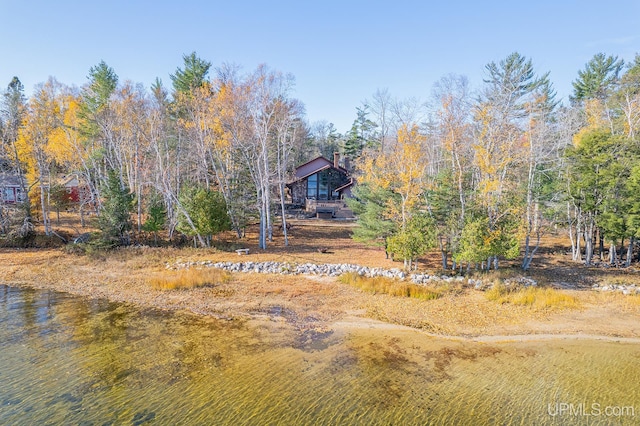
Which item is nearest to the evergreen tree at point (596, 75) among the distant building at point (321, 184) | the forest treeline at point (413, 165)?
the forest treeline at point (413, 165)

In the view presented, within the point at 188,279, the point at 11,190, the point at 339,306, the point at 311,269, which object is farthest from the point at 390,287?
the point at 11,190

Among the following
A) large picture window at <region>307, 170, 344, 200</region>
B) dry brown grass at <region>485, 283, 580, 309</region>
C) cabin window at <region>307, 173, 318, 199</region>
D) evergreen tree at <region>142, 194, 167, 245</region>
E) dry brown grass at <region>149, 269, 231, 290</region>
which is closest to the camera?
dry brown grass at <region>485, 283, 580, 309</region>

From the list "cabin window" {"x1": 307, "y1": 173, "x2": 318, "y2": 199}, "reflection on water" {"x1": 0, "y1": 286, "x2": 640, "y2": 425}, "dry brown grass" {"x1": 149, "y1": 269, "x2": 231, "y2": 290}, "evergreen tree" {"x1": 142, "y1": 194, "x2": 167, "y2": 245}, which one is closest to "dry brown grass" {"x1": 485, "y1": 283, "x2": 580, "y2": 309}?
"reflection on water" {"x1": 0, "y1": 286, "x2": 640, "y2": 425}

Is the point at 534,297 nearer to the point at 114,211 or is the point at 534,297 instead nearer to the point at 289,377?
the point at 289,377

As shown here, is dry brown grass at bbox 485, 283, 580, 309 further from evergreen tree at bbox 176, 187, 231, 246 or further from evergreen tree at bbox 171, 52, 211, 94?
evergreen tree at bbox 171, 52, 211, 94

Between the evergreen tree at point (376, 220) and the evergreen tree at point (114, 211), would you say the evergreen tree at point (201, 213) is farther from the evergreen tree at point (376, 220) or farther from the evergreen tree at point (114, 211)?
the evergreen tree at point (376, 220)

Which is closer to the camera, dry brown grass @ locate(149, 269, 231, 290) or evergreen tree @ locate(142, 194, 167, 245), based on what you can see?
dry brown grass @ locate(149, 269, 231, 290)

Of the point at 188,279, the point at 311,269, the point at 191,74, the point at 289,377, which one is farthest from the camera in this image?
the point at 191,74
